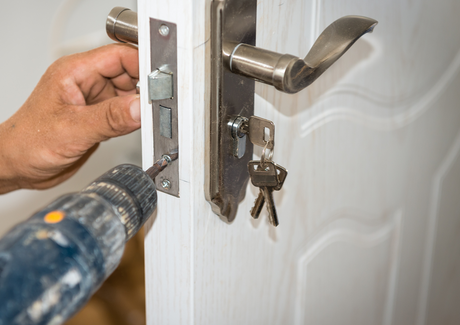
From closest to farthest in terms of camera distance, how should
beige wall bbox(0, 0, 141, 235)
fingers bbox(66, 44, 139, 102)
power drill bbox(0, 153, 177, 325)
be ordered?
power drill bbox(0, 153, 177, 325)
fingers bbox(66, 44, 139, 102)
beige wall bbox(0, 0, 141, 235)

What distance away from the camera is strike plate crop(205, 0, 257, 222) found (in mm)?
301

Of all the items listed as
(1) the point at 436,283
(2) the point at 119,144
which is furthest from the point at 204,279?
(2) the point at 119,144

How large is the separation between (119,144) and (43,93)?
1.69ft

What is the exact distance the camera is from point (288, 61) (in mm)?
297

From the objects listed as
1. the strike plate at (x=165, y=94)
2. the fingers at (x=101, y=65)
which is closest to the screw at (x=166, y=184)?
the strike plate at (x=165, y=94)

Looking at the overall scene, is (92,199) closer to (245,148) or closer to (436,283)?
(245,148)

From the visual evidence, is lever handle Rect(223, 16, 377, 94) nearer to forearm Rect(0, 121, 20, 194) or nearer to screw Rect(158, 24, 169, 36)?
screw Rect(158, 24, 169, 36)

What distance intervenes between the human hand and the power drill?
0.27 m

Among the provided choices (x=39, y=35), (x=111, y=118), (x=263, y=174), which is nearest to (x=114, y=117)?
(x=111, y=118)

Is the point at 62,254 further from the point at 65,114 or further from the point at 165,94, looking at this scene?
the point at 65,114

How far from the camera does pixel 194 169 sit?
12.7 inches

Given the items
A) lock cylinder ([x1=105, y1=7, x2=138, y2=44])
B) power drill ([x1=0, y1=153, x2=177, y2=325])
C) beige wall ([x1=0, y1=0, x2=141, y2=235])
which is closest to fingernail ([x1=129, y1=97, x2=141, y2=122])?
lock cylinder ([x1=105, y1=7, x2=138, y2=44])

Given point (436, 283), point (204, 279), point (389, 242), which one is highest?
point (204, 279)

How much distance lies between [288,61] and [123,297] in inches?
39.2
